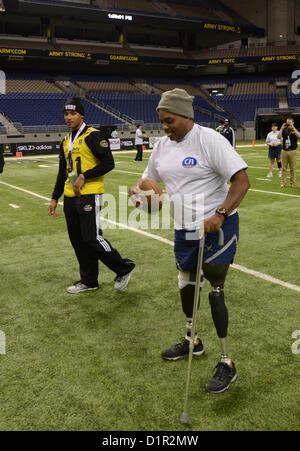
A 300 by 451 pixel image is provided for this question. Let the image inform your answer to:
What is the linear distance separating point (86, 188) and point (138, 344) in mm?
1850

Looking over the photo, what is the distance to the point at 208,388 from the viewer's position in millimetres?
3043

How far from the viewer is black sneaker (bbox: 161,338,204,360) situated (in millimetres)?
3519

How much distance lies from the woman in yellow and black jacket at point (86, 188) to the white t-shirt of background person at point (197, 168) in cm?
153

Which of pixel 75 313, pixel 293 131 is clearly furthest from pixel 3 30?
pixel 75 313

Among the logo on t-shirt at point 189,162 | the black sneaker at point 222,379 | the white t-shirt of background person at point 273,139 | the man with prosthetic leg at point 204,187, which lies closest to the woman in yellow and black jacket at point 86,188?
the man with prosthetic leg at point 204,187

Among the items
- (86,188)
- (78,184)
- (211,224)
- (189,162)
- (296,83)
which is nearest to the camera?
(211,224)

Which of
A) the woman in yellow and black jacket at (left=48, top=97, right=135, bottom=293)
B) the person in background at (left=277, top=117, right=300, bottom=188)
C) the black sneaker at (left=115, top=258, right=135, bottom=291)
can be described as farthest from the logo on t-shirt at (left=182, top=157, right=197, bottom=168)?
the person in background at (left=277, top=117, right=300, bottom=188)

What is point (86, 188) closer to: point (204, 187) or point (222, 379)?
point (204, 187)

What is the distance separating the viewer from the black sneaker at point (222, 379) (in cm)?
304

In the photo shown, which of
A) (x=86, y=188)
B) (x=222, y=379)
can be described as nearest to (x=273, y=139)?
(x=86, y=188)

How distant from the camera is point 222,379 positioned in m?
3.08

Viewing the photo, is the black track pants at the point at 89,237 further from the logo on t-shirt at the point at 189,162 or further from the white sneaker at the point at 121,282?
the logo on t-shirt at the point at 189,162
